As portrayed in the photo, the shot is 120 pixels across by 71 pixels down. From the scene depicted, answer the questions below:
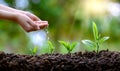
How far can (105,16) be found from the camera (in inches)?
126

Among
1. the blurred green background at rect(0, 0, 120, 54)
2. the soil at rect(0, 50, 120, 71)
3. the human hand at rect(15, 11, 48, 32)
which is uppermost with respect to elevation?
the blurred green background at rect(0, 0, 120, 54)

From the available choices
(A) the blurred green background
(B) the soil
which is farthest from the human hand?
(A) the blurred green background

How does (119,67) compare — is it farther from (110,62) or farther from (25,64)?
(25,64)

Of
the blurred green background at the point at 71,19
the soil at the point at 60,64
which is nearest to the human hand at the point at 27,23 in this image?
the soil at the point at 60,64

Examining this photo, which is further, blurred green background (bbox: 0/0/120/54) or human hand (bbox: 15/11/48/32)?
blurred green background (bbox: 0/0/120/54)

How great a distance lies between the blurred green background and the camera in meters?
2.94

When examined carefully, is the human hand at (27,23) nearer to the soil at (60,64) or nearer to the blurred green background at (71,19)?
the soil at (60,64)

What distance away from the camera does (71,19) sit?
10.7ft

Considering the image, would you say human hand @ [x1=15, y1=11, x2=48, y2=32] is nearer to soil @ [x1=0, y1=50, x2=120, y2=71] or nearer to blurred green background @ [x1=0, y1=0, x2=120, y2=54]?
soil @ [x1=0, y1=50, x2=120, y2=71]

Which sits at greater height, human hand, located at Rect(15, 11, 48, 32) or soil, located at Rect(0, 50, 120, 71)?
human hand, located at Rect(15, 11, 48, 32)

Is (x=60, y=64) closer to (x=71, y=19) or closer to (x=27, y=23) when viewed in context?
(x=27, y=23)

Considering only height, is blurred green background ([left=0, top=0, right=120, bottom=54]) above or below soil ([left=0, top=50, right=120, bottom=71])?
above

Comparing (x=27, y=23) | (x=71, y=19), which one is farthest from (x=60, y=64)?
(x=71, y=19)

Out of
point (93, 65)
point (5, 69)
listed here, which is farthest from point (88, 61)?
point (5, 69)
